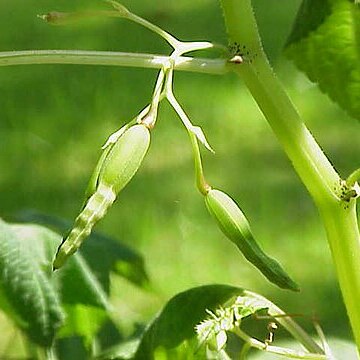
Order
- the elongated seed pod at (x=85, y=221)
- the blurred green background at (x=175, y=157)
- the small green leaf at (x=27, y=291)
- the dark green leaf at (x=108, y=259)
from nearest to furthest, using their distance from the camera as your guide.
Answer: the elongated seed pod at (x=85, y=221)
the small green leaf at (x=27, y=291)
the dark green leaf at (x=108, y=259)
the blurred green background at (x=175, y=157)

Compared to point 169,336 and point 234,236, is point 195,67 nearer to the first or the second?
point 234,236

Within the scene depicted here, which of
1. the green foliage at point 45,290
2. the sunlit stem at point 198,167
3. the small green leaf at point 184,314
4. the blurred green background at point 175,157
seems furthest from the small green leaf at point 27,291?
the blurred green background at point 175,157

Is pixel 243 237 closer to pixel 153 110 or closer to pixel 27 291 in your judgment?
pixel 153 110

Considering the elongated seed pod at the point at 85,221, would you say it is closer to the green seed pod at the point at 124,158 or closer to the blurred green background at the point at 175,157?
the green seed pod at the point at 124,158

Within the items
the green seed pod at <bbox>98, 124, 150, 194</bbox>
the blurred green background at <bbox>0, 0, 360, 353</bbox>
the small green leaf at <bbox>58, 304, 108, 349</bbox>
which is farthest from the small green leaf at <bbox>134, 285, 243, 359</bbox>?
the blurred green background at <bbox>0, 0, 360, 353</bbox>

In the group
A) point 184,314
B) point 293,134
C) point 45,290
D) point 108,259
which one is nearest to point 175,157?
point 108,259

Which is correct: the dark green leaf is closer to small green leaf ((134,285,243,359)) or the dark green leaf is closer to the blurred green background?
small green leaf ((134,285,243,359))

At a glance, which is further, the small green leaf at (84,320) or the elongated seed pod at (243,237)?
the small green leaf at (84,320)
